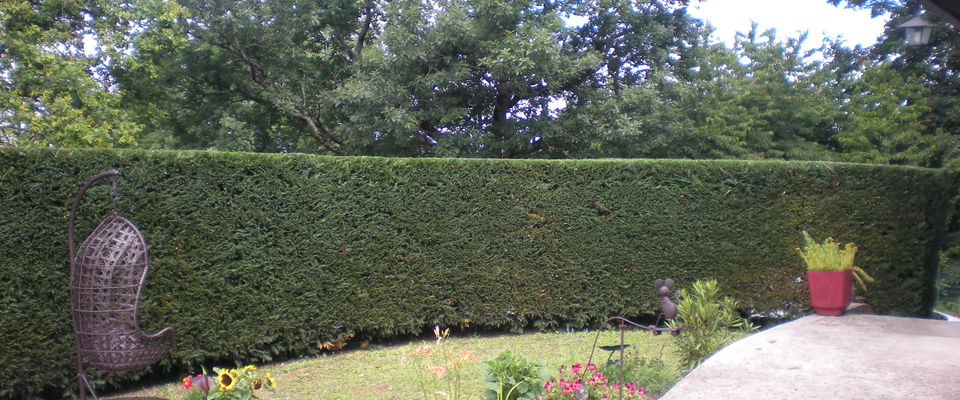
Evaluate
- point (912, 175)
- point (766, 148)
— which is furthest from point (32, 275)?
point (766, 148)

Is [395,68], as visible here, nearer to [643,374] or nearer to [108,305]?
[108,305]

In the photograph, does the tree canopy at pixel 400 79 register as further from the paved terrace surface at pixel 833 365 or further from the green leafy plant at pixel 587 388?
the green leafy plant at pixel 587 388

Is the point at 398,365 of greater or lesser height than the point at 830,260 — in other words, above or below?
below

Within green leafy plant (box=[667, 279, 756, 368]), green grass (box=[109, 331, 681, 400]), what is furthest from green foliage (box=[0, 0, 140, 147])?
green leafy plant (box=[667, 279, 756, 368])

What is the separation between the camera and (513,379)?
3438 mm

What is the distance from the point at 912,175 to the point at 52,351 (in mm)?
9588

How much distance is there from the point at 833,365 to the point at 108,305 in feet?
15.9

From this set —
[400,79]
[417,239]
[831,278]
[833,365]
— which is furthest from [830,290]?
[400,79]

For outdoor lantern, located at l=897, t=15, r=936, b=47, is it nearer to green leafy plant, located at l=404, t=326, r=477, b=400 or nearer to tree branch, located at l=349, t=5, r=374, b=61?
green leafy plant, located at l=404, t=326, r=477, b=400

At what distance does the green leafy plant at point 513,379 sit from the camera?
11.2 ft

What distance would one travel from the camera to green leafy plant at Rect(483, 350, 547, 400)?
11.2ft

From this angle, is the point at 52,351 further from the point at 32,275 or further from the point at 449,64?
the point at 449,64

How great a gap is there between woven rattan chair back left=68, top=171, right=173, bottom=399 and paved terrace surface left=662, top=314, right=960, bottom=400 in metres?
3.25

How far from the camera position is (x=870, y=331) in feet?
17.1
